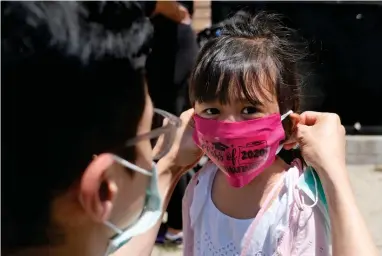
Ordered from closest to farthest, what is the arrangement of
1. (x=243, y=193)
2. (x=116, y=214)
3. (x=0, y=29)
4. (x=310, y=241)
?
(x=0, y=29)
(x=116, y=214)
(x=310, y=241)
(x=243, y=193)

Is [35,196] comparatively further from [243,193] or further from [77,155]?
[243,193]

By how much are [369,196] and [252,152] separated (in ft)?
10.9

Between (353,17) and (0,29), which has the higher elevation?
(0,29)

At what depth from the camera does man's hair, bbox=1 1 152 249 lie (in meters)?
1.11

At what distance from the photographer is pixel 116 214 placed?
134cm

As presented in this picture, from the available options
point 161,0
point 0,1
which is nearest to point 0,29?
point 0,1

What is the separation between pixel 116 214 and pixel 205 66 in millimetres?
805

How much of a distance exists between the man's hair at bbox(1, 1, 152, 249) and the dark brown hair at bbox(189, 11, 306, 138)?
793 millimetres

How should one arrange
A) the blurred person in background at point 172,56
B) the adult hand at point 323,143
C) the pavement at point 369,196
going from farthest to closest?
the pavement at point 369,196, the blurred person in background at point 172,56, the adult hand at point 323,143

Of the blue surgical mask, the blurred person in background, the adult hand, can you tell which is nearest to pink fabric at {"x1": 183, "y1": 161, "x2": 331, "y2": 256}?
the adult hand

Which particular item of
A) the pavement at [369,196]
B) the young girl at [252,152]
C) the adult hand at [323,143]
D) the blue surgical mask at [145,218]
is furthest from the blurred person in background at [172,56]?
the blue surgical mask at [145,218]

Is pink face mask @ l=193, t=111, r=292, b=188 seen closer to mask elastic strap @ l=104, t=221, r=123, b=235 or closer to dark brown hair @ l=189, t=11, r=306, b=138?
dark brown hair @ l=189, t=11, r=306, b=138

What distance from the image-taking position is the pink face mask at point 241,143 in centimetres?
200

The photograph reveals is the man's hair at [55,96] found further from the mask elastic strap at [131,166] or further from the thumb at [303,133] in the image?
the thumb at [303,133]
